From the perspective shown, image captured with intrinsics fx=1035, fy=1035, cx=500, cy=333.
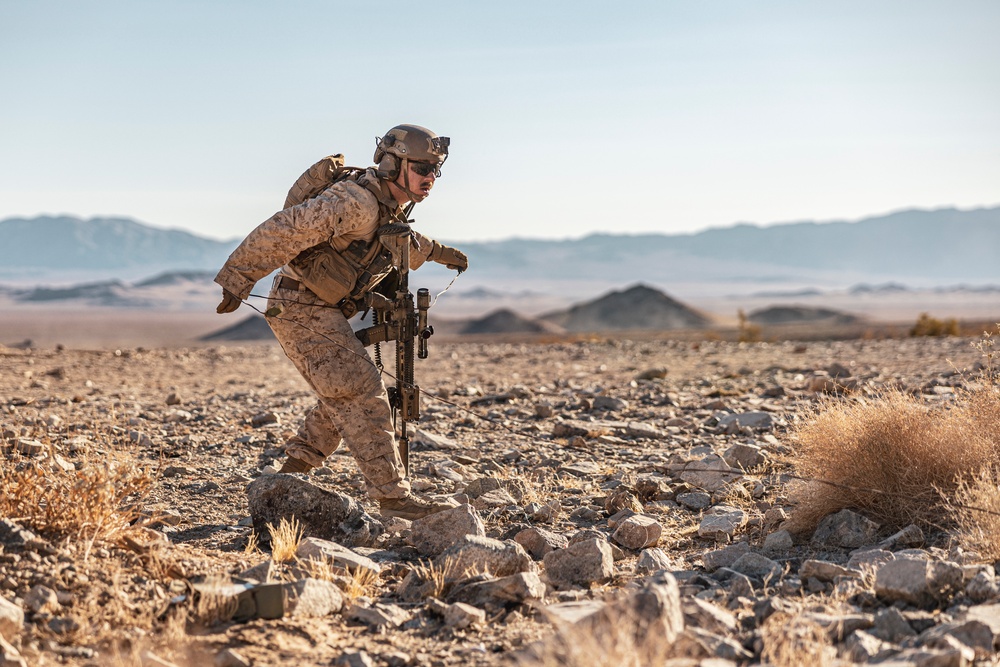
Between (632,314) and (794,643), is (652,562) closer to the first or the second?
(794,643)

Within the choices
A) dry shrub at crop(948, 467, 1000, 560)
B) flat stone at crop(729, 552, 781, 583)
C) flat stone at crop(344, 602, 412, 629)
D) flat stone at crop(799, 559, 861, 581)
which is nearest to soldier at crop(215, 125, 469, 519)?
flat stone at crop(344, 602, 412, 629)

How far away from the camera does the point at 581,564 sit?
5.12 meters

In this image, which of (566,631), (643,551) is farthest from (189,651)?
(643,551)

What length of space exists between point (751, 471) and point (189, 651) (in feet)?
15.5

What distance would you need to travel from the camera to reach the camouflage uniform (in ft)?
19.8

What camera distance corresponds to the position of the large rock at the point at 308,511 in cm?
598

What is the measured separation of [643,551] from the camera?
5465 millimetres

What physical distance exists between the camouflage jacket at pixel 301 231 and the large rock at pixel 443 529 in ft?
5.60

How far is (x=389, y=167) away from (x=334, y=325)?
101cm

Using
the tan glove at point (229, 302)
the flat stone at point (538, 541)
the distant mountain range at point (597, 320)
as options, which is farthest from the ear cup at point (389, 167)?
the distant mountain range at point (597, 320)

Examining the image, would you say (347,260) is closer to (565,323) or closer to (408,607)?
(408,607)

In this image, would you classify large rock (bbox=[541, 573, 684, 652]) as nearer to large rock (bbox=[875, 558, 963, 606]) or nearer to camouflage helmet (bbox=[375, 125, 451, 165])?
large rock (bbox=[875, 558, 963, 606])

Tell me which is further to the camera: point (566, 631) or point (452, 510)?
point (452, 510)

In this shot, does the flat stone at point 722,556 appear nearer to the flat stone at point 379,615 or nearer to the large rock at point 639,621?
the large rock at point 639,621
